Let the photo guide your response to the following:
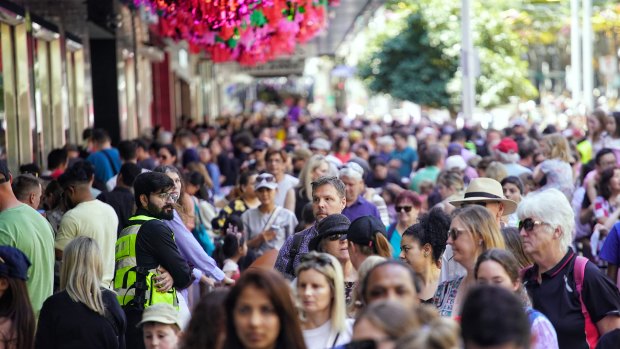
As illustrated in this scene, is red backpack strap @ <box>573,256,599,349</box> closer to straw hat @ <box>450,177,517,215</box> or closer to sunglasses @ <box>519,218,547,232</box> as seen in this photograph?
sunglasses @ <box>519,218,547,232</box>

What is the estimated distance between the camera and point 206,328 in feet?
20.8

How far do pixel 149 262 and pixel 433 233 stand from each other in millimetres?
1939

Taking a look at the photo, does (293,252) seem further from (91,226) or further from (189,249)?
(91,226)

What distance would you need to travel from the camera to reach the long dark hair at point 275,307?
5.89m

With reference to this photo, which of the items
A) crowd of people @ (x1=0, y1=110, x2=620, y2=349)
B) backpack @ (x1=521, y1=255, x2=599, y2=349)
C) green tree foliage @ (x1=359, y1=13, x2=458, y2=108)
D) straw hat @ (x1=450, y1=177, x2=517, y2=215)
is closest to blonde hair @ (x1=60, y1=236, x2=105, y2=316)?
crowd of people @ (x1=0, y1=110, x2=620, y2=349)

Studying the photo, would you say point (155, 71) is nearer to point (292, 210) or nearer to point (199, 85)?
point (199, 85)

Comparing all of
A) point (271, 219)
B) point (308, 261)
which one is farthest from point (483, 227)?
point (271, 219)

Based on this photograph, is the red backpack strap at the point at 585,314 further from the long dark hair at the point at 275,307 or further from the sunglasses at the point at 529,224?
the long dark hair at the point at 275,307

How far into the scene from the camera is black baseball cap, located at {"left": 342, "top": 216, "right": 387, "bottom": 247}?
8.16m

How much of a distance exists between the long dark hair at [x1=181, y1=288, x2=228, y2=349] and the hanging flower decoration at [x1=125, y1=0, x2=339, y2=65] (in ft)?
23.0

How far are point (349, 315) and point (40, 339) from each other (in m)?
1.82

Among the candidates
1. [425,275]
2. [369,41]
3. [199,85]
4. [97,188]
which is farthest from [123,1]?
[369,41]

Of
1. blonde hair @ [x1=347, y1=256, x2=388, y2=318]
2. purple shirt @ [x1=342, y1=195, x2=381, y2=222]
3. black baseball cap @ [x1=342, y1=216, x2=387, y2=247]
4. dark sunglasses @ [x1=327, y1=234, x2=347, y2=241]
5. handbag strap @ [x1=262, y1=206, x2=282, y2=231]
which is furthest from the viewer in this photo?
handbag strap @ [x1=262, y1=206, x2=282, y2=231]

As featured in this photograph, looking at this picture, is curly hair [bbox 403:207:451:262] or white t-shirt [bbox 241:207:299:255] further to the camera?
white t-shirt [bbox 241:207:299:255]
